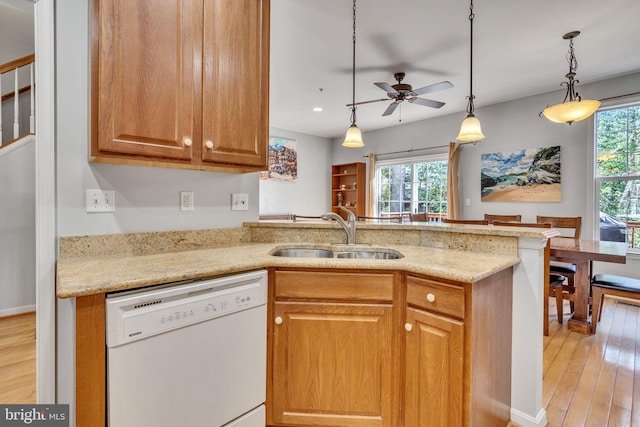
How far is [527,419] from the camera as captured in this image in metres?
1.60

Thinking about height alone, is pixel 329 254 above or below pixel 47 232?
below

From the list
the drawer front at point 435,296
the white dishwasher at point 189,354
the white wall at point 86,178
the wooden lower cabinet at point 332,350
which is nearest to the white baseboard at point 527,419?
the wooden lower cabinet at point 332,350

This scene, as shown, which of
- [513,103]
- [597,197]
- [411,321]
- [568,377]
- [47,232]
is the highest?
[513,103]

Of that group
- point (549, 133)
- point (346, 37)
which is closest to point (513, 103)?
point (549, 133)

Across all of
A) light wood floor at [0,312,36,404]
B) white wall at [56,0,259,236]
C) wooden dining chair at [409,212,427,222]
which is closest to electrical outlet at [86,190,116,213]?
white wall at [56,0,259,236]

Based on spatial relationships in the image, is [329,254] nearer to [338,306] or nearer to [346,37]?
[338,306]

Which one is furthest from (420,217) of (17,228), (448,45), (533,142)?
(17,228)

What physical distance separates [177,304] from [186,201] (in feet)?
2.76

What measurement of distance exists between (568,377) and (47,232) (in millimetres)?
3122

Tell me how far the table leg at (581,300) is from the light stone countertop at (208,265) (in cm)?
190

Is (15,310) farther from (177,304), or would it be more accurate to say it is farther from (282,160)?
(282,160)

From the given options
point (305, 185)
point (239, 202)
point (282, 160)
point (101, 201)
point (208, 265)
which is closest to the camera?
point (208, 265)

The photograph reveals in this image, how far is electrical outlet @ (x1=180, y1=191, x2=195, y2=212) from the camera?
184 centimetres

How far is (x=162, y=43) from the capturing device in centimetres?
144
